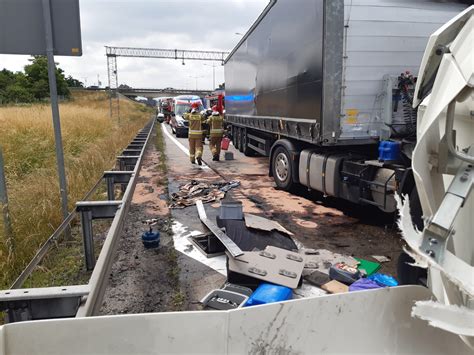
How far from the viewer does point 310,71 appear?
6.08 m

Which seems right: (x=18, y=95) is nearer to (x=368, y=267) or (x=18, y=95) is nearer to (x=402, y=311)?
(x=368, y=267)

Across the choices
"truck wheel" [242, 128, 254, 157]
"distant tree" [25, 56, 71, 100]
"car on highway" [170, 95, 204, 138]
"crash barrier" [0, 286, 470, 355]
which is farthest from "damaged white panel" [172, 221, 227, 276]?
"distant tree" [25, 56, 71, 100]

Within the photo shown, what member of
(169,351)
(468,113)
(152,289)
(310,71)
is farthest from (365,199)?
(169,351)

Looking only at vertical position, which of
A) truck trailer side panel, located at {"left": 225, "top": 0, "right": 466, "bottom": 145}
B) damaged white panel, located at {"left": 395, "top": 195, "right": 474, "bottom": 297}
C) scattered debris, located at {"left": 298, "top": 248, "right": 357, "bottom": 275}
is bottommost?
scattered debris, located at {"left": 298, "top": 248, "right": 357, "bottom": 275}

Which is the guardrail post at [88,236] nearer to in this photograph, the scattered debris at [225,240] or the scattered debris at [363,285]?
the scattered debris at [225,240]

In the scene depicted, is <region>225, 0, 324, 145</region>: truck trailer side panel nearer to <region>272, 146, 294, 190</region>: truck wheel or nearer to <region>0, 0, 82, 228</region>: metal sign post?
<region>272, 146, 294, 190</region>: truck wheel

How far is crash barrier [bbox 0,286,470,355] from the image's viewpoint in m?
1.74

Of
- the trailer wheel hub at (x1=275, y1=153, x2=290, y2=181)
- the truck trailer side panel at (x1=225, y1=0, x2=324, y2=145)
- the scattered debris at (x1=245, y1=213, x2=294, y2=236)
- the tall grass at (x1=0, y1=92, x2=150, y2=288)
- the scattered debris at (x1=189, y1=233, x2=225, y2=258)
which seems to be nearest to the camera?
the tall grass at (x1=0, y1=92, x2=150, y2=288)

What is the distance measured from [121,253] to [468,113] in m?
3.91

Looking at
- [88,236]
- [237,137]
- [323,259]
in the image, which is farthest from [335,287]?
[237,137]

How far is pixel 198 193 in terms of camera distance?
768 centimetres

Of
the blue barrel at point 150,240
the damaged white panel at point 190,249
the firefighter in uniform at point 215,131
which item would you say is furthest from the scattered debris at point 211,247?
the firefighter in uniform at point 215,131

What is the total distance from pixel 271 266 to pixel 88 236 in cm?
177

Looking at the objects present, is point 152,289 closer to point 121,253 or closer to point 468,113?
point 121,253
